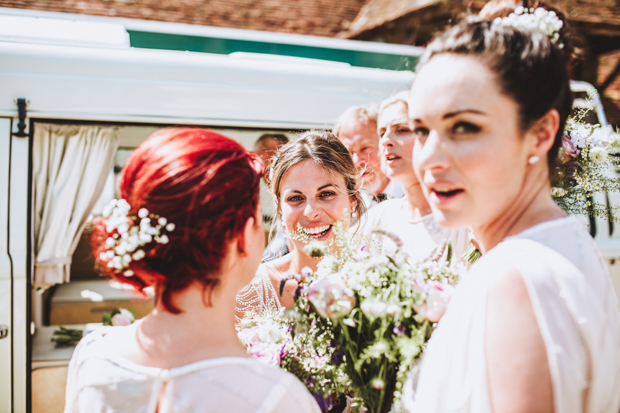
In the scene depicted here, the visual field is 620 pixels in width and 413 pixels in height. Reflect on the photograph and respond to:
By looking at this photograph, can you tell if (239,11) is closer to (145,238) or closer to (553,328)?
(145,238)

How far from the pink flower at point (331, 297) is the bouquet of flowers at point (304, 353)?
0.14m

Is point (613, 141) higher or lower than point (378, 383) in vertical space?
higher

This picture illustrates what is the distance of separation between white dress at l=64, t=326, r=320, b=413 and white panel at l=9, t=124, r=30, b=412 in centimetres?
242

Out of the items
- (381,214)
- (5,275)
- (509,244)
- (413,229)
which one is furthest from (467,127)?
(5,275)

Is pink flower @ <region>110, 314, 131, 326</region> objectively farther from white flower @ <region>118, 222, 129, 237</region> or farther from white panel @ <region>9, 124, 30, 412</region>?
Answer: white flower @ <region>118, 222, 129, 237</region>

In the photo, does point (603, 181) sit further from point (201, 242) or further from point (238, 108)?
point (238, 108)

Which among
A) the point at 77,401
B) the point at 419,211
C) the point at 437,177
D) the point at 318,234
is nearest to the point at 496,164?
the point at 437,177

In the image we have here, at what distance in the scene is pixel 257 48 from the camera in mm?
4781

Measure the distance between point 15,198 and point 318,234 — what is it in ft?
7.55

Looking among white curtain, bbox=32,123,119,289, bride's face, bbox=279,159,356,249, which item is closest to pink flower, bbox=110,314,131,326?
white curtain, bbox=32,123,119,289

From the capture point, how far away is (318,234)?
257 cm

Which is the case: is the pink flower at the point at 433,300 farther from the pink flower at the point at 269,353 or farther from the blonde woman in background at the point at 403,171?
the blonde woman in background at the point at 403,171

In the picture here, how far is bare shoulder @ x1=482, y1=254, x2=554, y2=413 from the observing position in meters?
1.01

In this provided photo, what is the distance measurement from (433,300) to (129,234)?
847 mm
